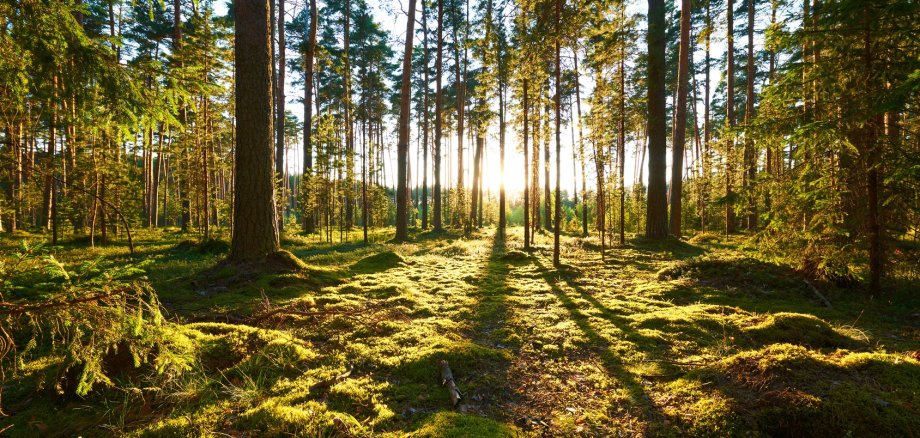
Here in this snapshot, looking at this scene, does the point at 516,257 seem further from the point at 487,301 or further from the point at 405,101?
the point at 405,101

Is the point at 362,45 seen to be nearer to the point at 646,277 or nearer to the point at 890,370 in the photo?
the point at 646,277

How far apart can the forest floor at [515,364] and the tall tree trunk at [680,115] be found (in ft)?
28.6

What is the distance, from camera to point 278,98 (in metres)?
20.8

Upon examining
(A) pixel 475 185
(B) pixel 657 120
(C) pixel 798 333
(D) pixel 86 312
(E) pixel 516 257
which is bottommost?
(C) pixel 798 333

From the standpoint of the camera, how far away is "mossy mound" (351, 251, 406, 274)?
9.63m

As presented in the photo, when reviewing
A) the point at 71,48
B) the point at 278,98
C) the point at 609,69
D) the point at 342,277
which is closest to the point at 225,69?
the point at 278,98

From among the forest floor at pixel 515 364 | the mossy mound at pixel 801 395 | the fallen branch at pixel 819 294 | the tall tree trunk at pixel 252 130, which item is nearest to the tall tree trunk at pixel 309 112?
the tall tree trunk at pixel 252 130

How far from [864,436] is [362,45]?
32.4 metres

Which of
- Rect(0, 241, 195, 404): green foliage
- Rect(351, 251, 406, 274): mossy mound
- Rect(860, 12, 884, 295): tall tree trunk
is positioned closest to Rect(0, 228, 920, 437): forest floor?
Rect(0, 241, 195, 404): green foliage

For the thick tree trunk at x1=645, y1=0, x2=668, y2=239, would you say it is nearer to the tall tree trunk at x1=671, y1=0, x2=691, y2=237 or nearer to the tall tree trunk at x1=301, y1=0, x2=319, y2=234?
the tall tree trunk at x1=671, y1=0, x2=691, y2=237

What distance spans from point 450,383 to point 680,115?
1628cm

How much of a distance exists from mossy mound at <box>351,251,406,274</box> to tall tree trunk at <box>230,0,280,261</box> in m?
2.64

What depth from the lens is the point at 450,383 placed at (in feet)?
11.7

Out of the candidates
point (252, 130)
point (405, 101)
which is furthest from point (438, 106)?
point (252, 130)
